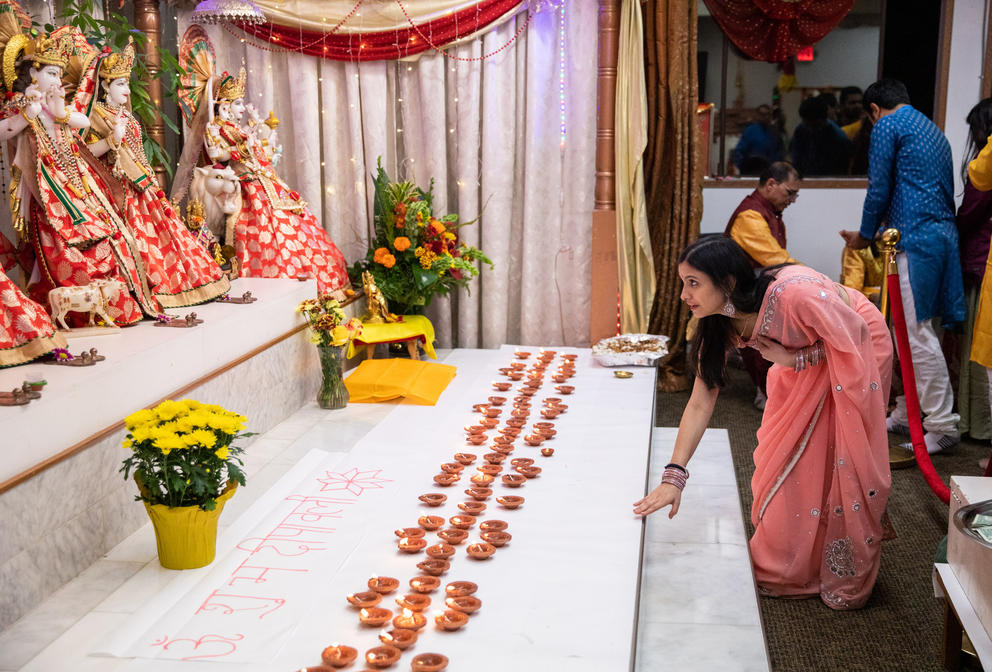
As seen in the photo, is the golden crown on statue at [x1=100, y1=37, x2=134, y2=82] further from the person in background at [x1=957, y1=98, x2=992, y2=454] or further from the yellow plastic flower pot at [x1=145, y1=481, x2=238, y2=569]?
the person in background at [x1=957, y1=98, x2=992, y2=454]

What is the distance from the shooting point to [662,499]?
2.68 metres

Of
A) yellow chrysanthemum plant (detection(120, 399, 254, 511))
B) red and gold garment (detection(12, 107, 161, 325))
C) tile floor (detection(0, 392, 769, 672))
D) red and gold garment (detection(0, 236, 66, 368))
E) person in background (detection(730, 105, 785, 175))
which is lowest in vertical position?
tile floor (detection(0, 392, 769, 672))

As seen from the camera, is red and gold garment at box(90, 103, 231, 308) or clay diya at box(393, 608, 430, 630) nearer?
clay diya at box(393, 608, 430, 630)

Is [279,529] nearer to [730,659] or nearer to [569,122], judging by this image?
[730,659]

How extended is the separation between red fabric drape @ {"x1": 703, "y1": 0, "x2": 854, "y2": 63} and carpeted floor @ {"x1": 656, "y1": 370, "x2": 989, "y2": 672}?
11.3 ft

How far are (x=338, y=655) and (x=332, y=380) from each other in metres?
2.26

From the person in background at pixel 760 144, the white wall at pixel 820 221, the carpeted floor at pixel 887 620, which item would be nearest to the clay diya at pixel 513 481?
the carpeted floor at pixel 887 620

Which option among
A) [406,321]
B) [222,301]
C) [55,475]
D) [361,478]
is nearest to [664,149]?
[406,321]

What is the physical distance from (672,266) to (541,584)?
3.35m

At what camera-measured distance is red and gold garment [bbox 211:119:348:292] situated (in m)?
4.63

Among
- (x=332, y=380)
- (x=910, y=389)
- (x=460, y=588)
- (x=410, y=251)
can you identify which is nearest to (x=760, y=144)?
(x=410, y=251)

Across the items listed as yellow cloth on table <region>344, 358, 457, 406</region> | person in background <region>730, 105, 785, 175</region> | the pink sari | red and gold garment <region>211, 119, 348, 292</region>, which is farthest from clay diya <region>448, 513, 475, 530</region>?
person in background <region>730, 105, 785, 175</region>

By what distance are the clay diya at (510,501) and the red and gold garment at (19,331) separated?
1.42 metres

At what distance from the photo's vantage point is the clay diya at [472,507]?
9.16 ft
